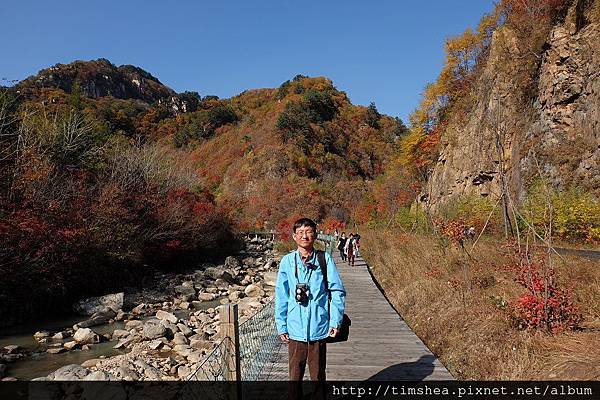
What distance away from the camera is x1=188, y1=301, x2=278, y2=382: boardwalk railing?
3.98 m

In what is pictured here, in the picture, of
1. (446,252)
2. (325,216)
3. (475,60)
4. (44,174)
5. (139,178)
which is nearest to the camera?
(446,252)

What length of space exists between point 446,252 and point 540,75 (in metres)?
13.4

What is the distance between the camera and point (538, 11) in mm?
21406

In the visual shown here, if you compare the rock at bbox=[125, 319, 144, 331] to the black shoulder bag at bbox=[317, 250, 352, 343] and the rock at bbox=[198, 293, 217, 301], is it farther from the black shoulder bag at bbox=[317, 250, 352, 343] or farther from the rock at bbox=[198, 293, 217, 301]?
the black shoulder bag at bbox=[317, 250, 352, 343]

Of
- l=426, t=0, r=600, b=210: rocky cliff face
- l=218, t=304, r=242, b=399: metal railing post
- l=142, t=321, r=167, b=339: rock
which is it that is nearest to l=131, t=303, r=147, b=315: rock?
l=142, t=321, r=167, b=339: rock

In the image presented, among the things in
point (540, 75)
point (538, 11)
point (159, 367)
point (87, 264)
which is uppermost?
point (538, 11)

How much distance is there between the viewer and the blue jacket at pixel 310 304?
3.70 meters

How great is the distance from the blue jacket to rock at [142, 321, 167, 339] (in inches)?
303

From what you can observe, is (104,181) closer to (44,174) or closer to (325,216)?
(44,174)

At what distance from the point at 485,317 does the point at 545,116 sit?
51.0 feet

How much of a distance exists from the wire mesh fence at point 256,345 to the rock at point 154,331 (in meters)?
4.26

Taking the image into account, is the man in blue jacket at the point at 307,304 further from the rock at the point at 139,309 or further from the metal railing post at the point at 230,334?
the rock at the point at 139,309

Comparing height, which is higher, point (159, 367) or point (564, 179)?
point (564, 179)

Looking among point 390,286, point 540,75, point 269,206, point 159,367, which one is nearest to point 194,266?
point 390,286
